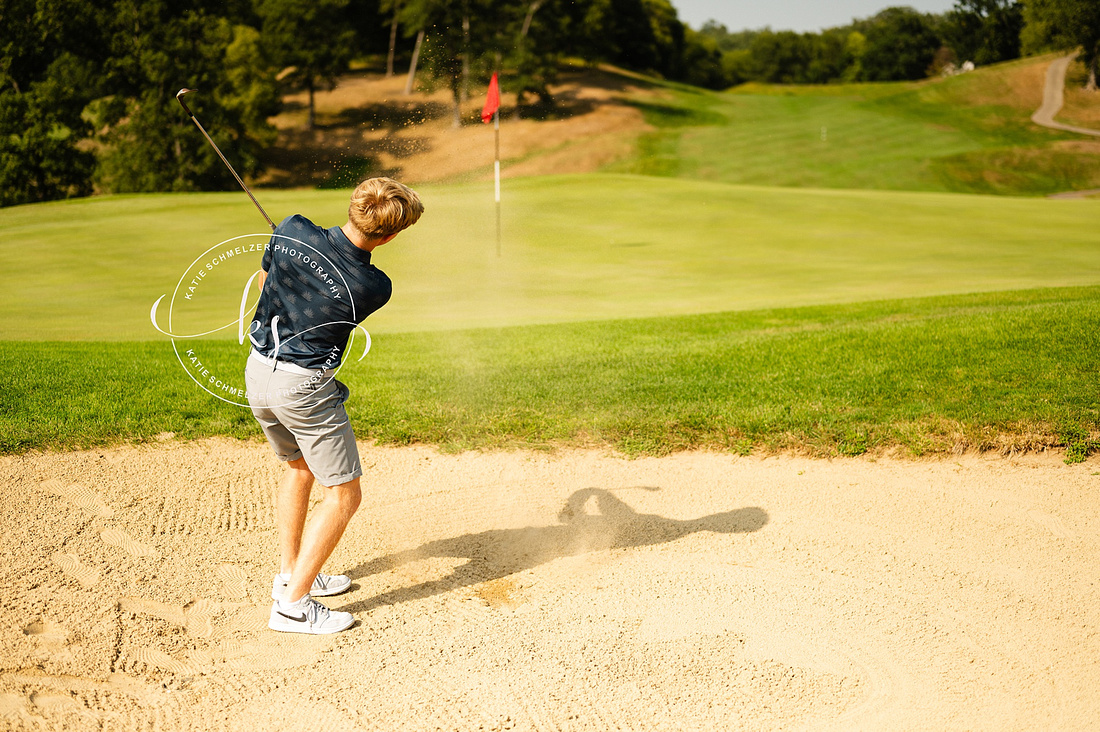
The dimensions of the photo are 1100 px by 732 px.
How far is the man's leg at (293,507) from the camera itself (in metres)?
4.55

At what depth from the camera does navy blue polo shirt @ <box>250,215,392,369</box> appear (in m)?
3.88

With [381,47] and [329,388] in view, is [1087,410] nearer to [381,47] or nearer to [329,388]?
[329,388]

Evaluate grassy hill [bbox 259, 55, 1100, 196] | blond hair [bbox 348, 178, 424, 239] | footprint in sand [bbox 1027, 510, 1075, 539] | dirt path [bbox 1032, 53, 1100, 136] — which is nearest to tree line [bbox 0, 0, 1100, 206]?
dirt path [bbox 1032, 53, 1100, 136]

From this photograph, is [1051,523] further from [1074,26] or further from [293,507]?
[1074,26]

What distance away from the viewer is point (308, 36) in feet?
135

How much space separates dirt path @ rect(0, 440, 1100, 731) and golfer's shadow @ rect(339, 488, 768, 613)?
0.02m

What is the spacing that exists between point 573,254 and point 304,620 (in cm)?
1242

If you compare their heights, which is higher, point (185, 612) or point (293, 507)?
point (293, 507)

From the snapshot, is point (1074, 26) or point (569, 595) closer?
point (569, 595)

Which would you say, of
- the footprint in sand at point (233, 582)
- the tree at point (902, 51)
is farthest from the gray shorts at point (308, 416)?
the tree at point (902, 51)

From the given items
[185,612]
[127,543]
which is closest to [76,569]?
[127,543]

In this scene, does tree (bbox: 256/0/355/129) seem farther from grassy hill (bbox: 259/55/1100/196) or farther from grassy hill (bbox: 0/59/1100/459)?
grassy hill (bbox: 0/59/1100/459)

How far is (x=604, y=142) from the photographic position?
40.2 meters

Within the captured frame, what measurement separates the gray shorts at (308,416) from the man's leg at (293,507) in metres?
0.18
